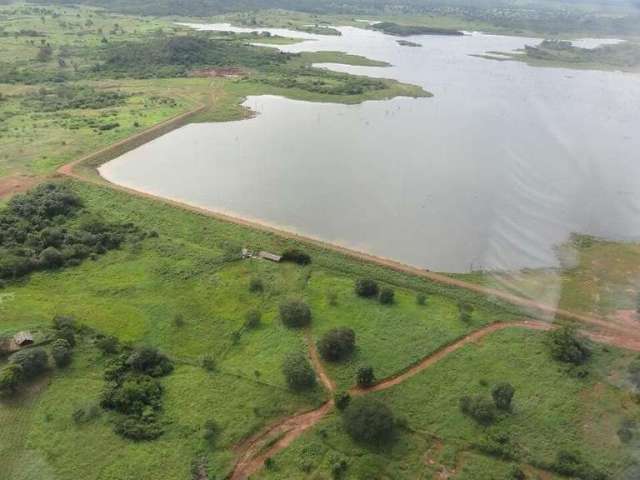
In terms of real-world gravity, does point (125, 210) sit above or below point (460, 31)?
below

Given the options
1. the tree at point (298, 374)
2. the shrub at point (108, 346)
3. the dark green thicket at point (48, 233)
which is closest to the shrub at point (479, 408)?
the tree at point (298, 374)

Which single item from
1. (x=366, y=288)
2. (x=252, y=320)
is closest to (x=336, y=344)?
(x=252, y=320)

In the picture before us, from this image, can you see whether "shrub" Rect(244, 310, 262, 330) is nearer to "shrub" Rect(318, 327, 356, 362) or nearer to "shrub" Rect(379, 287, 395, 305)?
"shrub" Rect(318, 327, 356, 362)

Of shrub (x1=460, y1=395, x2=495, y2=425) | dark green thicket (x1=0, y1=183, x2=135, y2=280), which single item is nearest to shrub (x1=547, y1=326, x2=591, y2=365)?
shrub (x1=460, y1=395, x2=495, y2=425)

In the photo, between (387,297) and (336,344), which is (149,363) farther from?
(387,297)

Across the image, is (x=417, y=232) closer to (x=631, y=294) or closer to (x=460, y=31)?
(x=631, y=294)

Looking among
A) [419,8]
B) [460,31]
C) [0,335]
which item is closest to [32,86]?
[0,335]

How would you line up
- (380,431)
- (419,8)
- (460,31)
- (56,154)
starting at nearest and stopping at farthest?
(380,431)
(56,154)
(460,31)
(419,8)

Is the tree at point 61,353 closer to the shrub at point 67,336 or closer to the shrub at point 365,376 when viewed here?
the shrub at point 67,336
